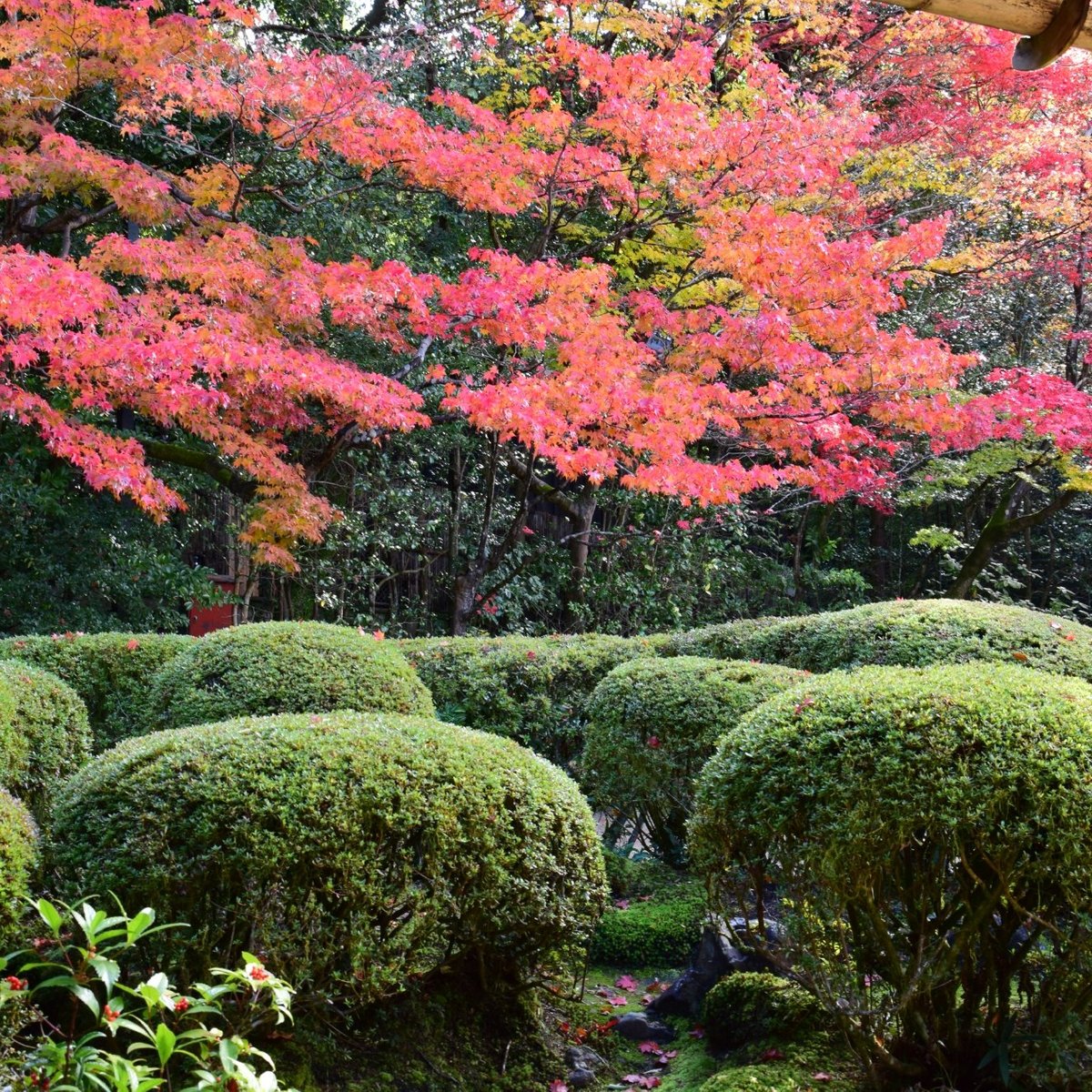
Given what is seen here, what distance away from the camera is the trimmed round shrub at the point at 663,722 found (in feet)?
15.3

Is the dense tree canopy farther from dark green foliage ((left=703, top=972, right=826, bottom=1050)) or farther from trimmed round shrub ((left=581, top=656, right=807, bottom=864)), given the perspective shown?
dark green foliage ((left=703, top=972, right=826, bottom=1050))

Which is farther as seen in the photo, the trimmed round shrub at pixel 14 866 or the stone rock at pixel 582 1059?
the stone rock at pixel 582 1059

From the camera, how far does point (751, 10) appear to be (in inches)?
360

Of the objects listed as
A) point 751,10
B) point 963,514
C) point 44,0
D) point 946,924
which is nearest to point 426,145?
point 44,0

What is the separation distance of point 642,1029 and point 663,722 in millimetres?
1331

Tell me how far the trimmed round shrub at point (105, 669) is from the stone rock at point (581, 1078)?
3.27m

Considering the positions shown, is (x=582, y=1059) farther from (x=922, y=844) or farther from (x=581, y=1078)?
(x=922, y=844)

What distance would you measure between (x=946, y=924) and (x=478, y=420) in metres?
4.78

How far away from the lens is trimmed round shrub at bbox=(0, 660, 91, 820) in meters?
3.92

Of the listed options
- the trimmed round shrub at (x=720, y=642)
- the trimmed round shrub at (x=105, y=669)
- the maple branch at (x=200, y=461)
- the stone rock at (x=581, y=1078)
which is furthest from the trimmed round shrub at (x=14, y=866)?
the maple branch at (x=200, y=461)

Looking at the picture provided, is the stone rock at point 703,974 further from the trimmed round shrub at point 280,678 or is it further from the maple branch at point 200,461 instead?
the maple branch at point 200,461

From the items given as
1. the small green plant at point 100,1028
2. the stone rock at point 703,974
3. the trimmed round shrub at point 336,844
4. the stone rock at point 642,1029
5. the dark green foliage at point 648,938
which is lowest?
the dark green foliage at point 648,938

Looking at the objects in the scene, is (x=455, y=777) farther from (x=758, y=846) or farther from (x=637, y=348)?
(x=637, y=348)

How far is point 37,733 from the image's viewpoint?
4.23m
